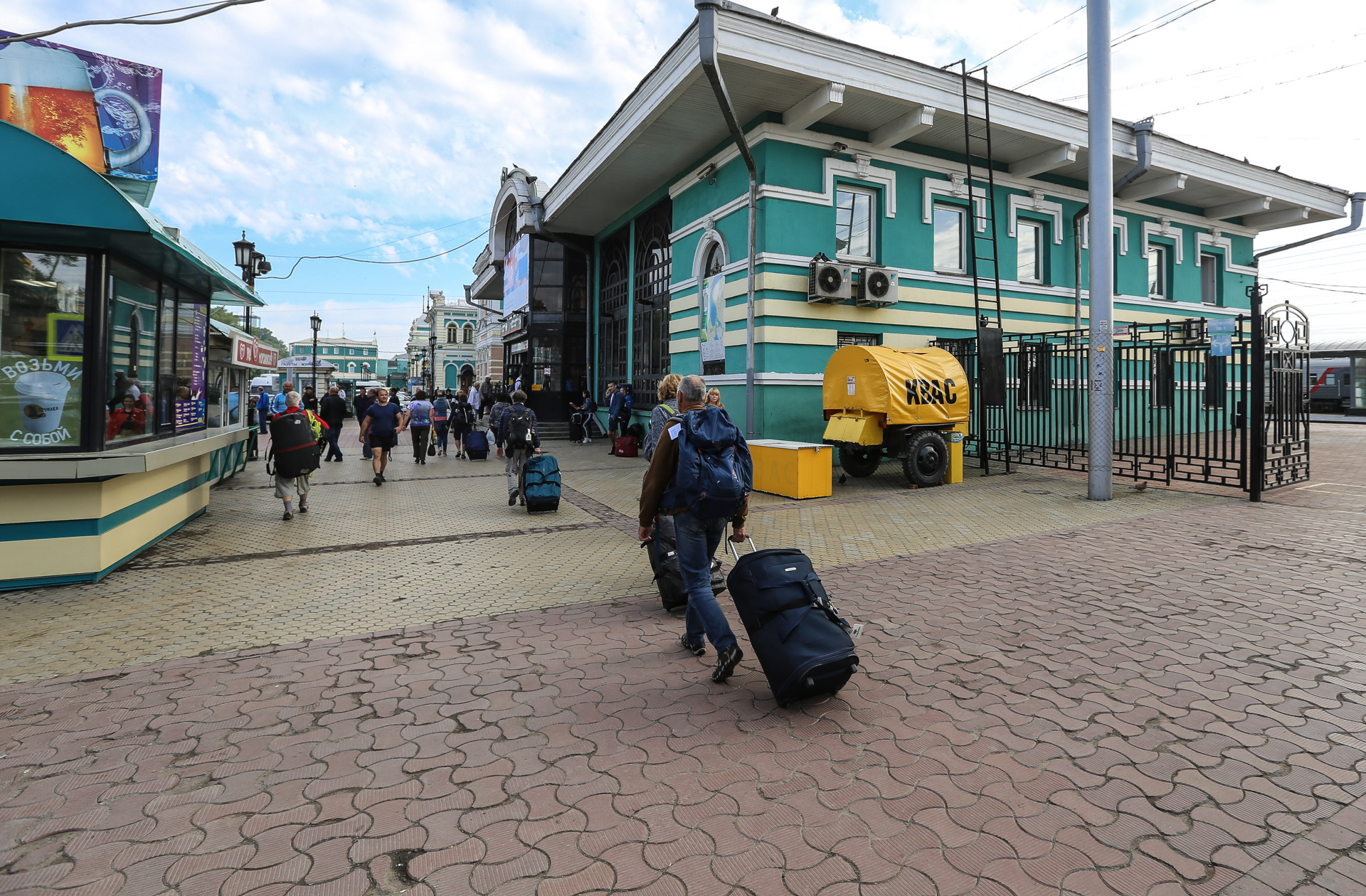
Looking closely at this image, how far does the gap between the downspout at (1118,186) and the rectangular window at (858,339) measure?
5.86 metres

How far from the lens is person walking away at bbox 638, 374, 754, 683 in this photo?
12.6ft

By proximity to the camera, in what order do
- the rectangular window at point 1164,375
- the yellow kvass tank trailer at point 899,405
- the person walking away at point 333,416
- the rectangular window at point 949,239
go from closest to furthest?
the rectangular window at point 1164,375 → the yellow kvass tank trailer at point 899,405 → the rectangular window at point 949,239 → the person walking away at point 333,416

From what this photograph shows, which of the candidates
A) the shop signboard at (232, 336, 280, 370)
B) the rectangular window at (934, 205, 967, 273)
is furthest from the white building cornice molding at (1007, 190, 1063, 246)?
the shop signboard at (232, 336, 280, 370)

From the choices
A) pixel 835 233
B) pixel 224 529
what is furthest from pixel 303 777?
pixel 835 233

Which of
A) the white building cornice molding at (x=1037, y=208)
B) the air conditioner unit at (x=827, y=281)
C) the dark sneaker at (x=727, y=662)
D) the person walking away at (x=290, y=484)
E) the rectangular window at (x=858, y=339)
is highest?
the white building cornice molding at (x=1037, y=208)

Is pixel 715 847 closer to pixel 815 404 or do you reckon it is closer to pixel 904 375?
pixel 904 375

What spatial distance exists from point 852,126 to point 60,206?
12.3 metres

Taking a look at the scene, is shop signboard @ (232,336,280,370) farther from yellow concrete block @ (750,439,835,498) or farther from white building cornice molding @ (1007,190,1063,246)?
white building cornice molding @ (1007,190,1063,246)

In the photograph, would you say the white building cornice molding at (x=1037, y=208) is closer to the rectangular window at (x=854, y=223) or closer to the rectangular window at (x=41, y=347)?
the rectangular window at (x=854, y=223)

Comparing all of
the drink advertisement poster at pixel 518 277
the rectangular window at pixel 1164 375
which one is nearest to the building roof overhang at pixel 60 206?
the rectangular window at pixel 1164 375

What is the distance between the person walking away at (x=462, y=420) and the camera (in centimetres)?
1866

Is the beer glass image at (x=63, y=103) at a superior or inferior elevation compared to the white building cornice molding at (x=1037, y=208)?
inferior

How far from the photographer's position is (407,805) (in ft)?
8.83

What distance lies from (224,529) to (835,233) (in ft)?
37.6
